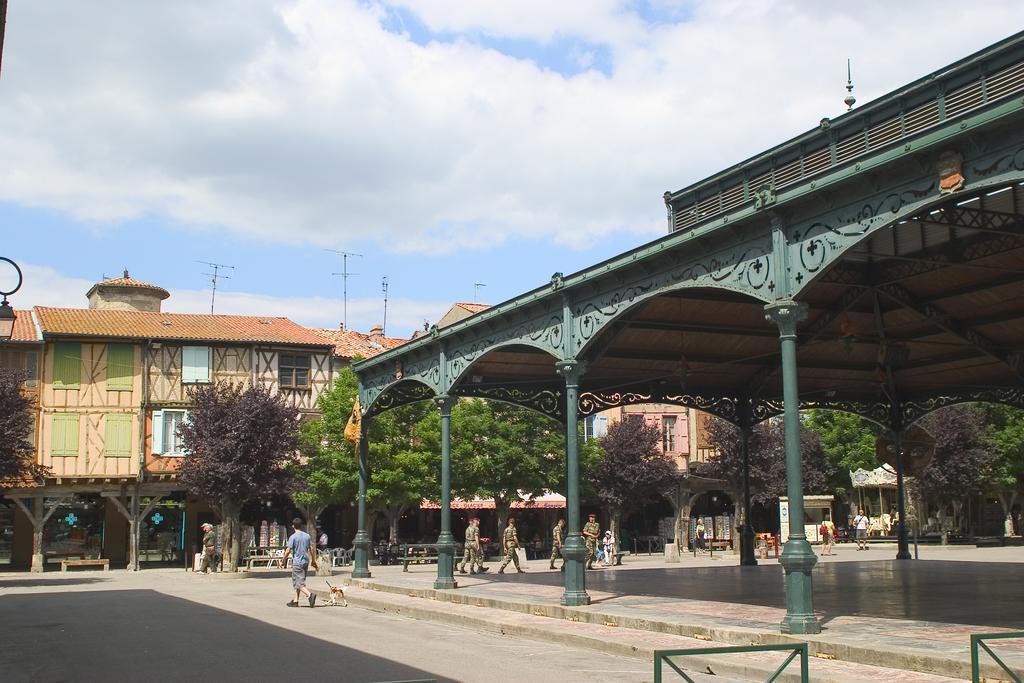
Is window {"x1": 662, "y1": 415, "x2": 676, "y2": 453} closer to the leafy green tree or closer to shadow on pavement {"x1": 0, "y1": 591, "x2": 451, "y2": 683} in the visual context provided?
the leafy green tree

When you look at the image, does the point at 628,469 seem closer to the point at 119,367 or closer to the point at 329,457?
the point at 329,457

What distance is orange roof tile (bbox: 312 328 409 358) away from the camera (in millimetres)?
49938

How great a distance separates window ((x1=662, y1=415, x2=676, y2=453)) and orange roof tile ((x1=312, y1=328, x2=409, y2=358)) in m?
14.9

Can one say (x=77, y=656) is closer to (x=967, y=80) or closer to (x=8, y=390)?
(x=967, y=80)

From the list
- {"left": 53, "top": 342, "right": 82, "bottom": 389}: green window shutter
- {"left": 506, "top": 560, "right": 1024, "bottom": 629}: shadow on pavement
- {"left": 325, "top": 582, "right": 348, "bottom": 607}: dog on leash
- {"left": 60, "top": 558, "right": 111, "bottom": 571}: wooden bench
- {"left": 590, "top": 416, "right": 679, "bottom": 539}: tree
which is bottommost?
{"left": 60, "top": 558, "right": 111, "bottom": 571}: wooden bench

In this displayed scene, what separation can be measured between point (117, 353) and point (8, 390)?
12.6m

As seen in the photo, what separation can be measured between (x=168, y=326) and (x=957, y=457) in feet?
110

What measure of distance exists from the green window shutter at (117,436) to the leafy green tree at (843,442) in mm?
31257

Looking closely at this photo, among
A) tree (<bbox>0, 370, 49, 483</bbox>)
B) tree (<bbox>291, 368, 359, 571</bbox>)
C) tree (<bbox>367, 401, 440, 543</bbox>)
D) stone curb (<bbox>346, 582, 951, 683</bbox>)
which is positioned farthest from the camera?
tree (<bbox>291, 368, 359, 571</bbox>)

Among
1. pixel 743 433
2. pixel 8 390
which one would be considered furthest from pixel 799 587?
pixel 8 390

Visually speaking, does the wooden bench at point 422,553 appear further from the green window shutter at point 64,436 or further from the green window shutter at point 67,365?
the green window shutter at point 67,365

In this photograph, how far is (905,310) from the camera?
18.8m

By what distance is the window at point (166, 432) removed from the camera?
133 feet

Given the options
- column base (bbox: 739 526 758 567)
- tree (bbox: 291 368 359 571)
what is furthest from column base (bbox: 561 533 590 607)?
tree (bbox: 291 368 359 571)
